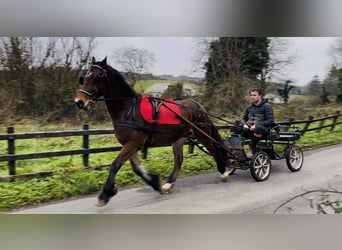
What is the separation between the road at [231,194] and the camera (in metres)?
2.99

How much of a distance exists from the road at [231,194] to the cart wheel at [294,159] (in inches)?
1.6

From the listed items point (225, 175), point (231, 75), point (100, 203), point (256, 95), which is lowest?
point (100, 203)

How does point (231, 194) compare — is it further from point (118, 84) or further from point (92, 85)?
point (92, 85)

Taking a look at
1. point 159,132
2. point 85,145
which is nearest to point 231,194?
point 159,132

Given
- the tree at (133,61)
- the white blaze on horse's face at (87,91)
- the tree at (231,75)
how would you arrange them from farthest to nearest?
the tree at (231,75)
the tree at (133,61)
the white blaze on horse's face at (87,91)

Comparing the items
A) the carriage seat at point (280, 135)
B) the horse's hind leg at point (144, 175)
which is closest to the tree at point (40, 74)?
Answer: the horse's hind leg at point (144, 175)

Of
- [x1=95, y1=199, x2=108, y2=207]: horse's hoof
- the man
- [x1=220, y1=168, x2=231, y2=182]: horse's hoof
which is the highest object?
the man

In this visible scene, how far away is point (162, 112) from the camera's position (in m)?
3.09

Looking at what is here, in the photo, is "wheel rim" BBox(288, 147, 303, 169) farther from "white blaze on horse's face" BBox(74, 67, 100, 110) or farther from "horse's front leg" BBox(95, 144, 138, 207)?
"white blaze on horse's face" BBox(74, 67, 100, 110)

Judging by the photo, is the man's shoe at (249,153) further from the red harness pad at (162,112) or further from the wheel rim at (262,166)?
the red harness pad at (162,112)

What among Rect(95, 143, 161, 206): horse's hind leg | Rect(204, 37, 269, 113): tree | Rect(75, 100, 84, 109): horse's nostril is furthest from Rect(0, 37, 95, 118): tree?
Rect(204, 37, 269, 113): tree

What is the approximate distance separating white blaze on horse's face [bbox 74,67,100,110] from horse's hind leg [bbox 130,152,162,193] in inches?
20.8

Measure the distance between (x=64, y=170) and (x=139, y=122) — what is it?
2.20 ft

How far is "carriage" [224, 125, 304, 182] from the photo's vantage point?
10.6 ft
